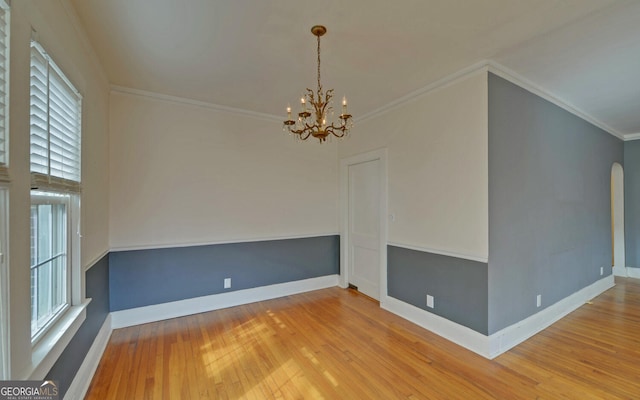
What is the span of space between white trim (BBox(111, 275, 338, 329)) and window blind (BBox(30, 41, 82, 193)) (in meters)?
1.87

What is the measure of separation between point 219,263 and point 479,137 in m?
3.38

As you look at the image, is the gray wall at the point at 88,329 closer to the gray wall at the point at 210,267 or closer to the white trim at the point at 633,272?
the gray wall at the point at 210,267

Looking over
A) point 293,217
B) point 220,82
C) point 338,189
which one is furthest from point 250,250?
point 220,82

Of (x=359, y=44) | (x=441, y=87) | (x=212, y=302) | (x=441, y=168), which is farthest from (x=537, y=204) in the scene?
(x=212, y=302)

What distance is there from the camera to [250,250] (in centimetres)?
383

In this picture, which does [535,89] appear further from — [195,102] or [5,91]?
[5,91]

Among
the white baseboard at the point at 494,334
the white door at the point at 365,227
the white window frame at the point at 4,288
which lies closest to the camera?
the white window frame at the point at 4,288

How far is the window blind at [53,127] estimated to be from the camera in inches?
55.0

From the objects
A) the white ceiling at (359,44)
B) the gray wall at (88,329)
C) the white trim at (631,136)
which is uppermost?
the white ceiling at (359,44)

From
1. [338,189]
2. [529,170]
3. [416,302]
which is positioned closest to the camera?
[529,170]

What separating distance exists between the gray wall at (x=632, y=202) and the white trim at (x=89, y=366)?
815 cm

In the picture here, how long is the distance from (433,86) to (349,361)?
115 inches

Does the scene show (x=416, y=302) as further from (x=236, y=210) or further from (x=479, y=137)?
(x=236, y=210)

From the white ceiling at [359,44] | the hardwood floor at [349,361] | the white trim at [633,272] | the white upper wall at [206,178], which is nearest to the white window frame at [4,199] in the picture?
the white ceiling at [359,44]
